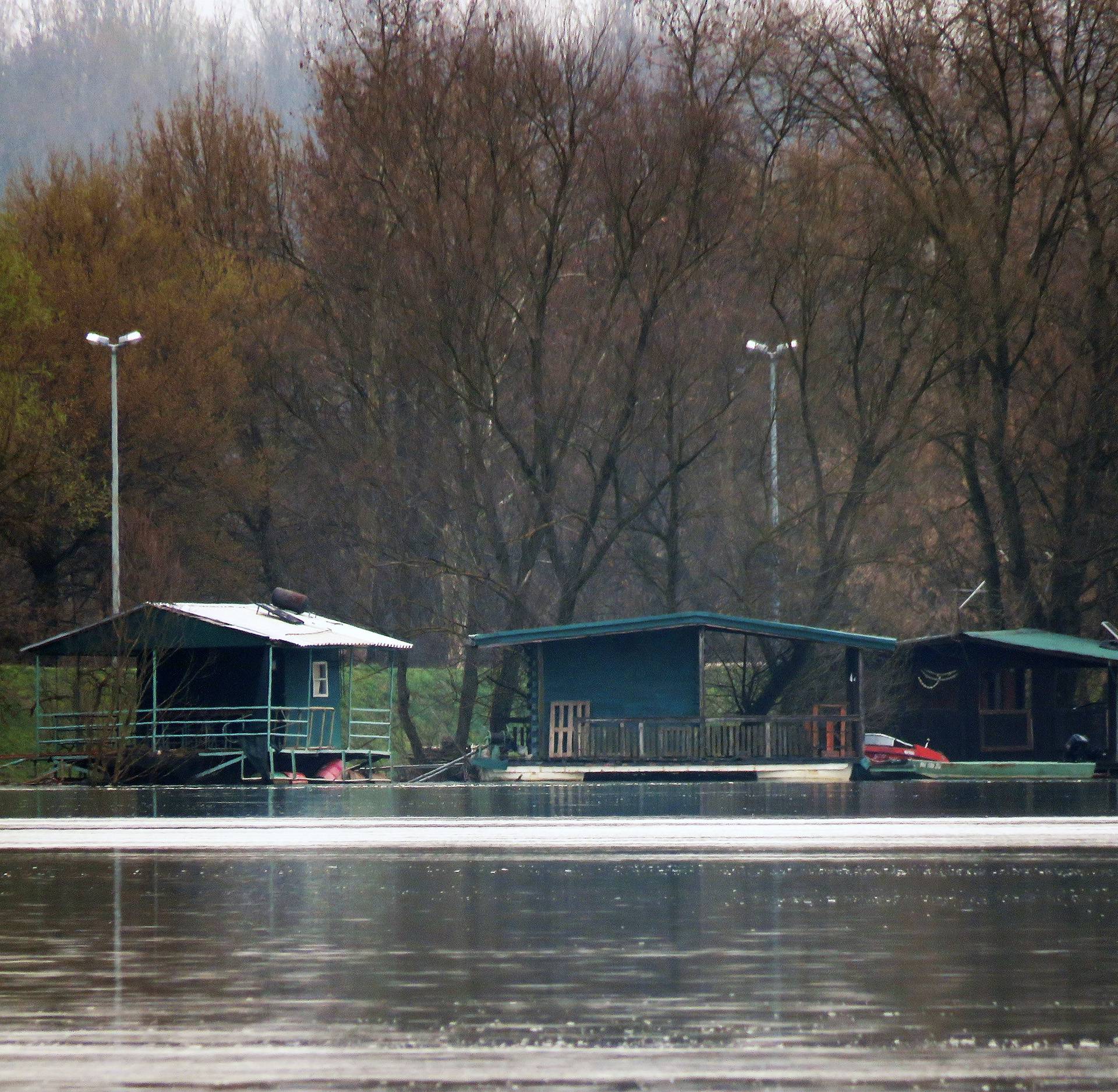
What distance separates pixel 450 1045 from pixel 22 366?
43.0 meters

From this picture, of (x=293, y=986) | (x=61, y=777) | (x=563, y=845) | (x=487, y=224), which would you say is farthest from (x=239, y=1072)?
(x=487, y=224)

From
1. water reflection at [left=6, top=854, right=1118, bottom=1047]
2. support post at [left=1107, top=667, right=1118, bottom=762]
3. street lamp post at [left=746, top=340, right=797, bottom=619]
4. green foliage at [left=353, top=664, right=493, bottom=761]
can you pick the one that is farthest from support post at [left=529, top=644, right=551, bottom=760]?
water reflection at [left=6, top=854, right=1118, bottom=1047]

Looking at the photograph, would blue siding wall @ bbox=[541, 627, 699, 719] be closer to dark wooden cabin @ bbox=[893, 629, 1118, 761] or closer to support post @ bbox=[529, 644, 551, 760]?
support post @ bbox=[529, 644, 551, 760]

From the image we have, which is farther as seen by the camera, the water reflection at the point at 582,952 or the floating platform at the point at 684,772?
the floating platform at the point at 684,772

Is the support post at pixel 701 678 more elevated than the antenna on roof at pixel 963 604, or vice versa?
the antenna on roof at pixel 963 604

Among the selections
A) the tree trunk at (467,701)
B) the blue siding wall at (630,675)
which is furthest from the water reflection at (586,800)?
the tree trunk at (467,701)

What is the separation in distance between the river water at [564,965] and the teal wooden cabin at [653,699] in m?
20.4

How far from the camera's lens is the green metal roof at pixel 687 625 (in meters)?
39.4

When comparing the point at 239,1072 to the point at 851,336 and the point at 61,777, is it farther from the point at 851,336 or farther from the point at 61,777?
the point at 851,336

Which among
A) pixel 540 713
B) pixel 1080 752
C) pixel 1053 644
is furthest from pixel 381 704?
pixel 1080 752

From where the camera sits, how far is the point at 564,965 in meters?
9.66

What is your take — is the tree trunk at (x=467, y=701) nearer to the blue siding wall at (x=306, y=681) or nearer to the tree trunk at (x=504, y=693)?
the tree trunk at (x=504, y=693)

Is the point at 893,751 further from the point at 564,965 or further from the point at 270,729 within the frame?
the point at 564,965

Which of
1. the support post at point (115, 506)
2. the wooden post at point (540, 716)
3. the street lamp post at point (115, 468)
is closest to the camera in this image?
the wooden post at point (540, 716)
